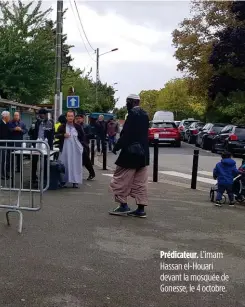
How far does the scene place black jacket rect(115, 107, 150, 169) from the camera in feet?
23.4

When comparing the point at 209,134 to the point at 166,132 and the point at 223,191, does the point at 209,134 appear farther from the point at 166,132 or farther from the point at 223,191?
the point at 223,191

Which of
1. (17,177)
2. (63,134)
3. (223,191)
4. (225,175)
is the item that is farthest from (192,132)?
(17,177)

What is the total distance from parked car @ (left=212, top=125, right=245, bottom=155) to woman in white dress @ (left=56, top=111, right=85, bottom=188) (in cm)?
1199

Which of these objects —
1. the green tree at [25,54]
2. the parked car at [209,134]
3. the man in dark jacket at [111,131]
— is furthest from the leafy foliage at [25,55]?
the parked car at [209,134]

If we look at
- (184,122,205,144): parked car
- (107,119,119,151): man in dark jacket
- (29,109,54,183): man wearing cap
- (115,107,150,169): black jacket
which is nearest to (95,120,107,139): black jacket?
(107,119,119,151): man in dark jacket

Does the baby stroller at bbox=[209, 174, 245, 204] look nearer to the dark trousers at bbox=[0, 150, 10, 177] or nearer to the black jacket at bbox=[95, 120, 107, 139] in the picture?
the dark trousers at bbox=[0, 150, 10, 177]

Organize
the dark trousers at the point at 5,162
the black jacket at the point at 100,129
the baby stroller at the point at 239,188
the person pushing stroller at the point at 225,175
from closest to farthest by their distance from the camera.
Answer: the dark trousers at the point at 5,162 → the person pushing stroller at the point at 225,175 → the baby stroller at the point at 239,188 → the black jacket at the point at 100,129

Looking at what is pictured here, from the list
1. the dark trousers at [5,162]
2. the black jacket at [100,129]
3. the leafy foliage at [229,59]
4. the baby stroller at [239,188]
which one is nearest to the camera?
the dark trousers at [5,162]

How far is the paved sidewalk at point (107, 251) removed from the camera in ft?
14.0

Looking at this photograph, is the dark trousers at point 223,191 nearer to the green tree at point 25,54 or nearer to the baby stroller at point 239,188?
the baby stroller at point 239,188

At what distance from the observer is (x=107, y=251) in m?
5.58

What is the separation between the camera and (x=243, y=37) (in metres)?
30.4

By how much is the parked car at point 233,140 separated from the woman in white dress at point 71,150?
1199 centimetres

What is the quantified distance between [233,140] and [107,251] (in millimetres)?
16742
